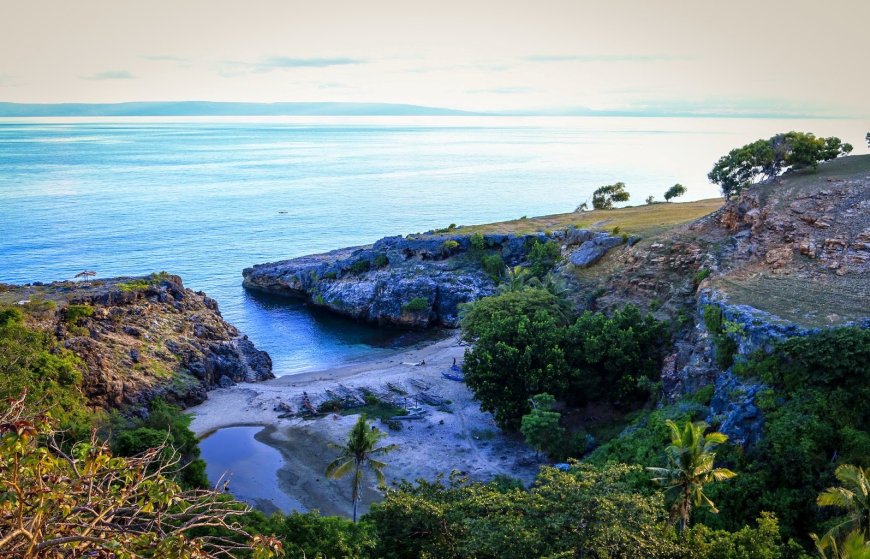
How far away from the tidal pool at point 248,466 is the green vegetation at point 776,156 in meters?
48.3

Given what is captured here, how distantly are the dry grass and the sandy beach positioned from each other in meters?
23.8

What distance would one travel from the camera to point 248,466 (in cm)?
4134

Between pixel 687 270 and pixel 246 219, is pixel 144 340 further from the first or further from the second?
pixel 246 219

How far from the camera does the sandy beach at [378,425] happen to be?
39.4m

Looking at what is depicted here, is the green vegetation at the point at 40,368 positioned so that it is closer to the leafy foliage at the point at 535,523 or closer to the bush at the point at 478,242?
the leafy foliage at the point at 535,523

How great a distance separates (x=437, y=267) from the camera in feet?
257

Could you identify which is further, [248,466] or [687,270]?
[687,270]

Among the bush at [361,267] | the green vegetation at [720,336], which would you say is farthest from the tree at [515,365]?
the bush at [361,267]

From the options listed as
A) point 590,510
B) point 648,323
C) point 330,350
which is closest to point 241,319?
point 330,350

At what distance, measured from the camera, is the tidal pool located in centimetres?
3731

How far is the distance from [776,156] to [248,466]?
51.0 m

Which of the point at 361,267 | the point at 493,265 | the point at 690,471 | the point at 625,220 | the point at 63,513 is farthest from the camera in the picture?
the point at 361,267

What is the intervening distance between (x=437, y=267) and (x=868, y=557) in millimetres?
64019

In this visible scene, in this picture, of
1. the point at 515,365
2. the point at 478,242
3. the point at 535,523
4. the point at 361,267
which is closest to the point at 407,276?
the point at 361,267
